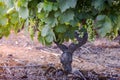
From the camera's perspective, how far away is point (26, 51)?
490 cm

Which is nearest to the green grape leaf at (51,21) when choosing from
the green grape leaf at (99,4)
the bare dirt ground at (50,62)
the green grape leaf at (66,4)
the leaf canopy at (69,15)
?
the leaf canopy at (69,15)

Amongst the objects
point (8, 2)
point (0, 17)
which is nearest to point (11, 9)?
point (8, 2)

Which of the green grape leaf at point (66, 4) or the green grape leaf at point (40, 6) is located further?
the green grape leaf at point (40, 6)

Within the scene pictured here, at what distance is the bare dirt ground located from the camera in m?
3.58

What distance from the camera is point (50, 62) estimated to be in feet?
13.9

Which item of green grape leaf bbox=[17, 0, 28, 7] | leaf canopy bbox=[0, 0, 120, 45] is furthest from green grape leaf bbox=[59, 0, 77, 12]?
green grape leaf bbox=[17, 0, 28, 7]

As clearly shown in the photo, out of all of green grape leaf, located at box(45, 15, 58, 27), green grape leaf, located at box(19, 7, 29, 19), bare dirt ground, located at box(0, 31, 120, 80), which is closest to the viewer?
green grape leaf, located at box(45, 15, 58, 27)

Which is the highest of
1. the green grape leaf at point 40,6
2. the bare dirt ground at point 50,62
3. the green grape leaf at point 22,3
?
the green grape leaf at point 22,3

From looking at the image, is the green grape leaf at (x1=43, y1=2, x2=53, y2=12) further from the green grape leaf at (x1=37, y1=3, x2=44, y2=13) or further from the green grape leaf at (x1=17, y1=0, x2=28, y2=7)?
the green grape leaf at (x1=17, y1=0, x2=28, y2=7)

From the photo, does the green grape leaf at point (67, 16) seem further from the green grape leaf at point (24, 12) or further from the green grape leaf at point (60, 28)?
the green grape leaf at point (24, 12)

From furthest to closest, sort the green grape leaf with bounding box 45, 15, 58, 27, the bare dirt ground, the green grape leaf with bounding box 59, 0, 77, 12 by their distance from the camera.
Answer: the bare dirt ground → the green grape leaf with bounding box 45, 15, 58, 27 → the green grape leaf with bounding box 59, 0, 77, 12

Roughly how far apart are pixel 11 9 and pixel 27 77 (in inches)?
64.4

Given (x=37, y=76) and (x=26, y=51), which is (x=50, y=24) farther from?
(x=26, y=51)

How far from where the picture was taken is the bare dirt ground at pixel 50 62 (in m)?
3.58
